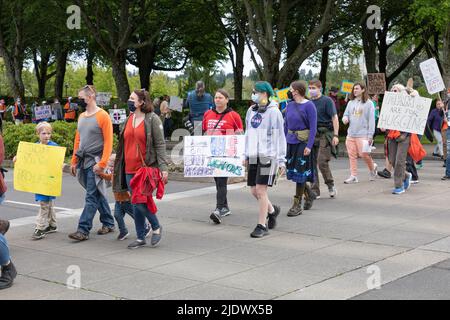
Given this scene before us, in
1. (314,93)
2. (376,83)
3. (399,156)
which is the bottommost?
(399,156)

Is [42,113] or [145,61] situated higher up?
[145,61]

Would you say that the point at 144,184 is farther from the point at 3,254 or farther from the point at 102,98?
the point at 102,98

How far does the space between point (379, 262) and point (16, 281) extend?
134 inches

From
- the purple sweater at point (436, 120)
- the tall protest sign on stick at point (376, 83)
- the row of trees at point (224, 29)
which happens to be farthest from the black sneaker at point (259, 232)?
the tall protest sign on stick at point (376, 83)

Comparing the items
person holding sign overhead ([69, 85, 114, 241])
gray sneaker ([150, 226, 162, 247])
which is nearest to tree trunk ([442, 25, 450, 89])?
person holding sign overhead ([69, 85, 114, 241])

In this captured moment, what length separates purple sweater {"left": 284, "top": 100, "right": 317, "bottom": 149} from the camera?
9602 mm

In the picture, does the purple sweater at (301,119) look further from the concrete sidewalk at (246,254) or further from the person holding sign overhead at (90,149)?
the person holding sign overhead at (90,149)

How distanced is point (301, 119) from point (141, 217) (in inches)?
112

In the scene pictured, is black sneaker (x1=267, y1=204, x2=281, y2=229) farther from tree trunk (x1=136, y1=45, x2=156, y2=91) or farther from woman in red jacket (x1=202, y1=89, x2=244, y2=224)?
tree trunk (x1=136, y1=45, x2=156, y2=91)

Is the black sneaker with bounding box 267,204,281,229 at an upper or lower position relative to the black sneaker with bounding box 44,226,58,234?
upper

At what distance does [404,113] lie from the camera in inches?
487

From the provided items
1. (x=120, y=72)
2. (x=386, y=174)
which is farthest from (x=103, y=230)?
(x=120, y=72)

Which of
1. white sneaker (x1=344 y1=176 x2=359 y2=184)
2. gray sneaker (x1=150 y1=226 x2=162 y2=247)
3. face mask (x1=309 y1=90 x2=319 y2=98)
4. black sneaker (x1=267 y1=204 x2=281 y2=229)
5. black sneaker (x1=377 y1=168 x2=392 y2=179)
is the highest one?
face mask (x1=309 y1=90 x2=319 y2=98)

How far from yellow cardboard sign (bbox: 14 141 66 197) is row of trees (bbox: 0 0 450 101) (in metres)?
14.7
